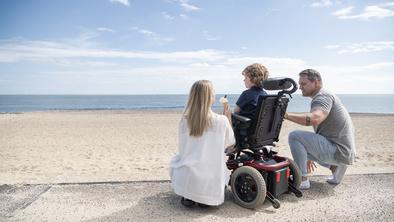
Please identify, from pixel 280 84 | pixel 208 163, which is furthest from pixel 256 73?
pixel 208 163

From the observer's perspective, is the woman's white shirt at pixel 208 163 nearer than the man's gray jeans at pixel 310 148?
Yes

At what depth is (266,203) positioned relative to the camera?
391 cm

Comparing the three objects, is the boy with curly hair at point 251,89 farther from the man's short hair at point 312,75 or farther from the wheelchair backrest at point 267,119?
the man's short hair at point 312,75

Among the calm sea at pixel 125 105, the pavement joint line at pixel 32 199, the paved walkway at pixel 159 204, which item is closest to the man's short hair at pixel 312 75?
the paved walkway at pixel 159 204

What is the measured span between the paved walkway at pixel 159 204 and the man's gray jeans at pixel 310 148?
A: 0.42m

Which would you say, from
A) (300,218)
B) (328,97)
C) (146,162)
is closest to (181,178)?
(300,218)

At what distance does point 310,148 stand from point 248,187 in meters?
1.07

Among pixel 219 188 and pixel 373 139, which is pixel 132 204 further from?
pixel 373 139

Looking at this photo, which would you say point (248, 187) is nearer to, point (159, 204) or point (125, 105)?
point (159, 204)

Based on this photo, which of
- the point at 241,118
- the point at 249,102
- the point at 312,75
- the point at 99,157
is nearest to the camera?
the point at 241,118

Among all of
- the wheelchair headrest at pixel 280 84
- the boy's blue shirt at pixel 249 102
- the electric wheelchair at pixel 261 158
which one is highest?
the wheelchair headrest at pixel 280 84

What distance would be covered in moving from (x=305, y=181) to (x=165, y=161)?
456 centimetres

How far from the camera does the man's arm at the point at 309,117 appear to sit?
394 cm

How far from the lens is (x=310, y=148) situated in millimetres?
4230
